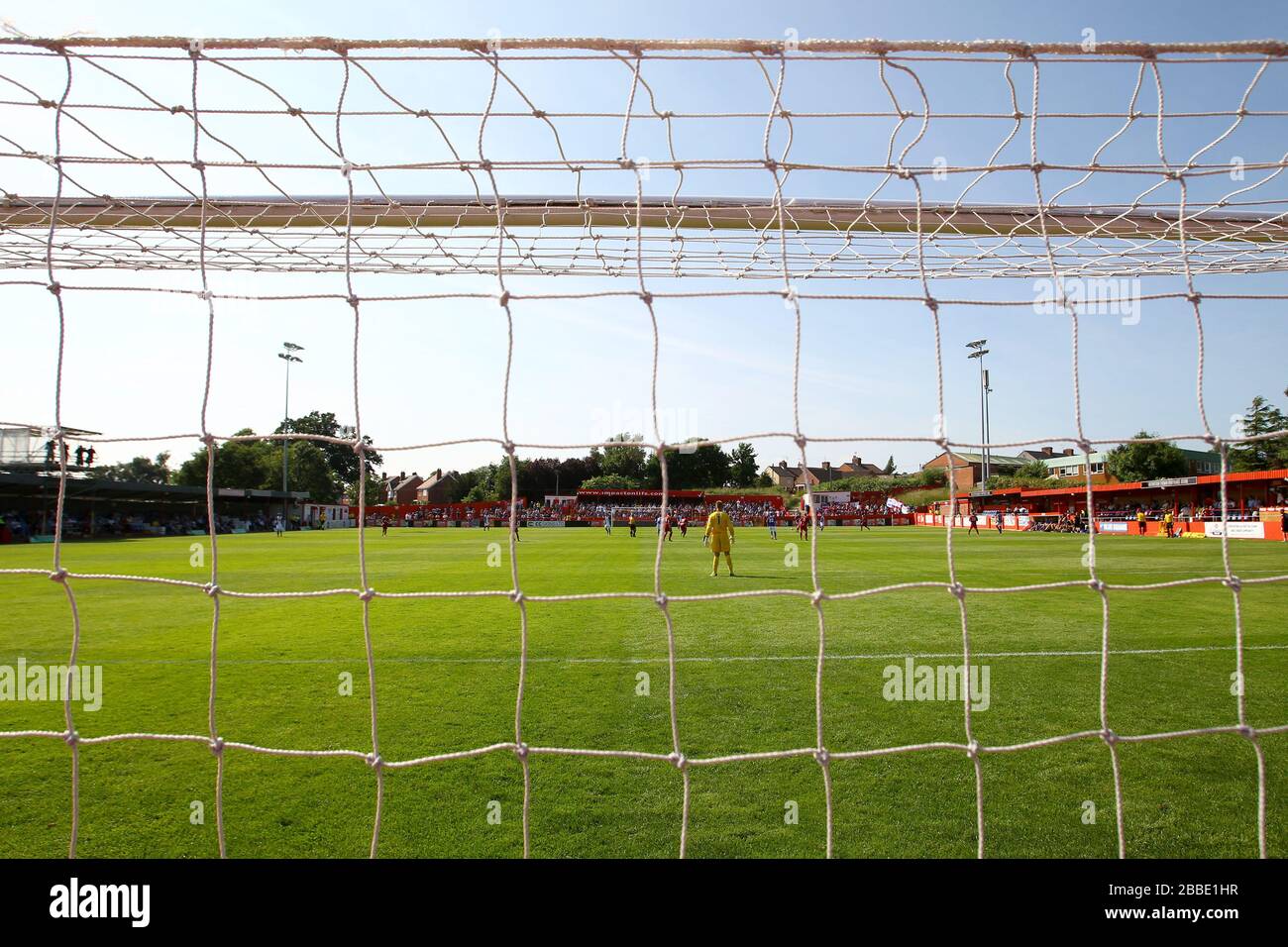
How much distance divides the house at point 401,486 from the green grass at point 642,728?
7606cm

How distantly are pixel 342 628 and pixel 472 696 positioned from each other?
3.56m

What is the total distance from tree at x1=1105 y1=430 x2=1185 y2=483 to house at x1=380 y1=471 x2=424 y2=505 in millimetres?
69863

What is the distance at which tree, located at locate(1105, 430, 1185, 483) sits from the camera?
52781mm

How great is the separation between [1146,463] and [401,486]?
76.1 metres

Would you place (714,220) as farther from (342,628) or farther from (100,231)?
(342,628)

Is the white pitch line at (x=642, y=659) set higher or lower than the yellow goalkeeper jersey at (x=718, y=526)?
lower

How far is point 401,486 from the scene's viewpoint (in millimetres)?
87688

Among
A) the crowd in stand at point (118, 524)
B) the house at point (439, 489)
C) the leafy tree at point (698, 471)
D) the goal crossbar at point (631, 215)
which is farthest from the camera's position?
the house at point (439, 489)

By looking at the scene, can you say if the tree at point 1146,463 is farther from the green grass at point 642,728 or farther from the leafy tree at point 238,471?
the leafy tree at point 238,471

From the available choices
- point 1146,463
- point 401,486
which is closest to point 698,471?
point 1146,463

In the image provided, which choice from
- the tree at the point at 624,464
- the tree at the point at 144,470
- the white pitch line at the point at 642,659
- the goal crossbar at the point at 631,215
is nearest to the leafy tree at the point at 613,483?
the tree at the point at 624,464

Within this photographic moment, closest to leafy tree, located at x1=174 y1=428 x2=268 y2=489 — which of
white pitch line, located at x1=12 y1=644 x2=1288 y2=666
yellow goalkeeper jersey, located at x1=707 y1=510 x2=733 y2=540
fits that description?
yellow goalkeeper jersey, located at x1=707 y1=510 x2=733 y2=540

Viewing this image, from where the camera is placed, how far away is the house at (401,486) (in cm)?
8206

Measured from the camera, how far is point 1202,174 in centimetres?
295
